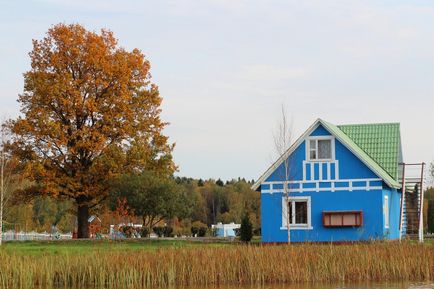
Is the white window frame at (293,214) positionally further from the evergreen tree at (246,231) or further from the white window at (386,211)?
the white window at (386,211)

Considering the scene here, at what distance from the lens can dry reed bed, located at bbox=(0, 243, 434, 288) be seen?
2144 cm

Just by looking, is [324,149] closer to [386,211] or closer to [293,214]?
[293,214]

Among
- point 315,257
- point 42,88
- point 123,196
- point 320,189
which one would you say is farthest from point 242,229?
point 315,257

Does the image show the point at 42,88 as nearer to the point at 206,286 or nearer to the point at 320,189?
the point at 320,189

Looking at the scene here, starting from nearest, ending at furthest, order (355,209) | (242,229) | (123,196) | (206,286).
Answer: (206,286), (355,209), (242,229), (123,196)

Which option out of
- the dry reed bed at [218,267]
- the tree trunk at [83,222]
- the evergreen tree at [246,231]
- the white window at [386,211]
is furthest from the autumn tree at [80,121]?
the dry reed bed at [218,267]

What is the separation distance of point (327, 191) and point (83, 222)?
14094 mm

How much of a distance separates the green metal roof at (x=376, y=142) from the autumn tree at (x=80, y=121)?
1026 cm

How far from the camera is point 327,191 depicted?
116 ft

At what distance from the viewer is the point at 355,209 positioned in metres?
35.0

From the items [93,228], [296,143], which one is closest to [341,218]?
[296,143]

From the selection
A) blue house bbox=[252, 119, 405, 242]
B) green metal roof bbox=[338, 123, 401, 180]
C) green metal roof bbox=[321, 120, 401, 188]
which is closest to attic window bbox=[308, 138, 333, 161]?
blue house bbox=[252, 119, 405, 242]

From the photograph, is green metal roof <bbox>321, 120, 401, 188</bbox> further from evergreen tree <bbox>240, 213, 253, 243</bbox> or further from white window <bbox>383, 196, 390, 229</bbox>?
evergreen tree <bbox>240, 213, 253, 243</bbox>

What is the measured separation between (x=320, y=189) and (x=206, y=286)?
15.1 m
